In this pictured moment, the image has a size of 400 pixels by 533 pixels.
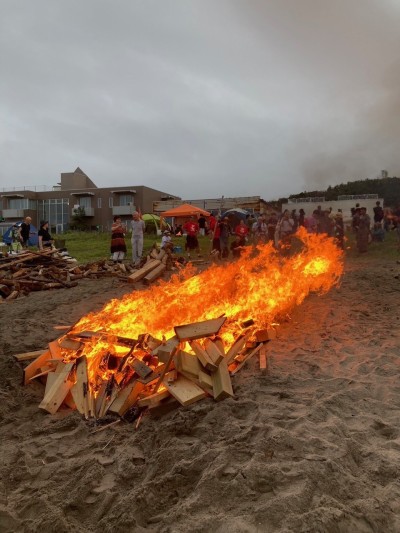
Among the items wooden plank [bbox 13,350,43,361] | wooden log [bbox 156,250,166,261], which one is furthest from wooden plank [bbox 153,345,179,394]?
wooden log [bbox 156,250,166,261]

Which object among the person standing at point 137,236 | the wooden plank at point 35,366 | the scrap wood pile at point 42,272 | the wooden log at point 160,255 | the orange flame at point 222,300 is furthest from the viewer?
the person standing at point 137,236

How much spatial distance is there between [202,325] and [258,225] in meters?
13.3

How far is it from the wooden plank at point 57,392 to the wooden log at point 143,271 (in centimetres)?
564

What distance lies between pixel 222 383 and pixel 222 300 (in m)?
2.24

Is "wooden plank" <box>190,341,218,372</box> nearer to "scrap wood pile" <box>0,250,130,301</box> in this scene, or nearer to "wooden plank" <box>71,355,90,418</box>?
"wooden plank" <box>71,355,90,418</box>

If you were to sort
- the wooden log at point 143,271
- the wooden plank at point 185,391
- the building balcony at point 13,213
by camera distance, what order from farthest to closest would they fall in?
the building balcony at point 13,213
the wooden log at point 143,271
the wooden plank at point 185,391

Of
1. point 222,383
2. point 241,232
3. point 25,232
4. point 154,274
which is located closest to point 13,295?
point 154,274

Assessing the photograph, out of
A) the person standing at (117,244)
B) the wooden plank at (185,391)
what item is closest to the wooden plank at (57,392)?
the wooden plank at (185,391)

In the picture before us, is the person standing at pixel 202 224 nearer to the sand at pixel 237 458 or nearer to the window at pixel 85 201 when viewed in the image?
the sand at pixel 237 458

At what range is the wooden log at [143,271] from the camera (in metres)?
10.8

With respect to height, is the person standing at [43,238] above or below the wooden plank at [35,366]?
above

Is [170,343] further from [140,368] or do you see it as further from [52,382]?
[52,382]

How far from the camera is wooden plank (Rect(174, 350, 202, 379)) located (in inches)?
188

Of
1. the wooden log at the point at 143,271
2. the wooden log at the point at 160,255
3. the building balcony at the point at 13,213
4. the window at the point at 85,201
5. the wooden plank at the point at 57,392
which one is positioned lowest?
the wooden plank at the point at 57,392
